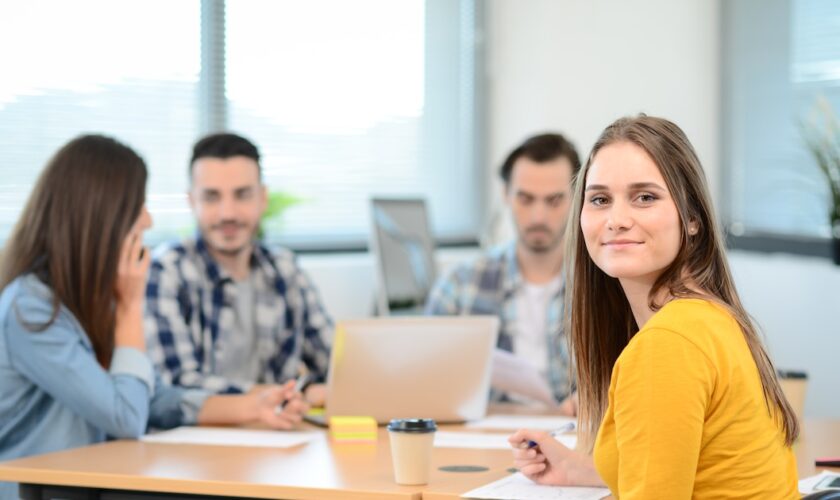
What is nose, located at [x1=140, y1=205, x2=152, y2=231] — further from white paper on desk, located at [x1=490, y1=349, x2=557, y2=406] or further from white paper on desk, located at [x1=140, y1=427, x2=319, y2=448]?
white paper on desk, located at [x1=490, y1=349, x2=557, y2=406]

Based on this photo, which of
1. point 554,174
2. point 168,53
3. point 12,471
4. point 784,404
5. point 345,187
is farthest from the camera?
point 345,187

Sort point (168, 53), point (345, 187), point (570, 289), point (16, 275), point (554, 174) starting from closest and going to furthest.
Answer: point (570, 289) → point (16, 275) → point (554, 174) → point (168, 53) → point (345, 187)

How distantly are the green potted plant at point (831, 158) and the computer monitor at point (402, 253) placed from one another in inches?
61.8

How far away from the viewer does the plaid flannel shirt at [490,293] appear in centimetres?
364

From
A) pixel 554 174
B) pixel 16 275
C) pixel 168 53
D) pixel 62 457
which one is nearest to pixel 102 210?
pixel 16 275

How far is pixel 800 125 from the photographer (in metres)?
4.58

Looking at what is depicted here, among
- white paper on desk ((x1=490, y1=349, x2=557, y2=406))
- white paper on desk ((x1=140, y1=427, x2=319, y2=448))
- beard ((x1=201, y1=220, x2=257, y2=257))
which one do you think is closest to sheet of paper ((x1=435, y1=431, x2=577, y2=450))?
white paper on desk ((x1=140, y1=427, x2=319, y2=448))

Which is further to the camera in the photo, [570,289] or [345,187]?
[345,187]

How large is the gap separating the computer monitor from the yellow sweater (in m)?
3.04

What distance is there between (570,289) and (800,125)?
2947 mm

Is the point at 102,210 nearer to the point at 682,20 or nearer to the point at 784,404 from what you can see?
the point at 784,404

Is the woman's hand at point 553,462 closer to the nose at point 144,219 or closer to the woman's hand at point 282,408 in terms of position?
the woman's hand at point 282,408

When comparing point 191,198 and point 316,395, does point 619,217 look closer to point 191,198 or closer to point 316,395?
point 316,395

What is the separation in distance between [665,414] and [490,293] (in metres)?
2.11
